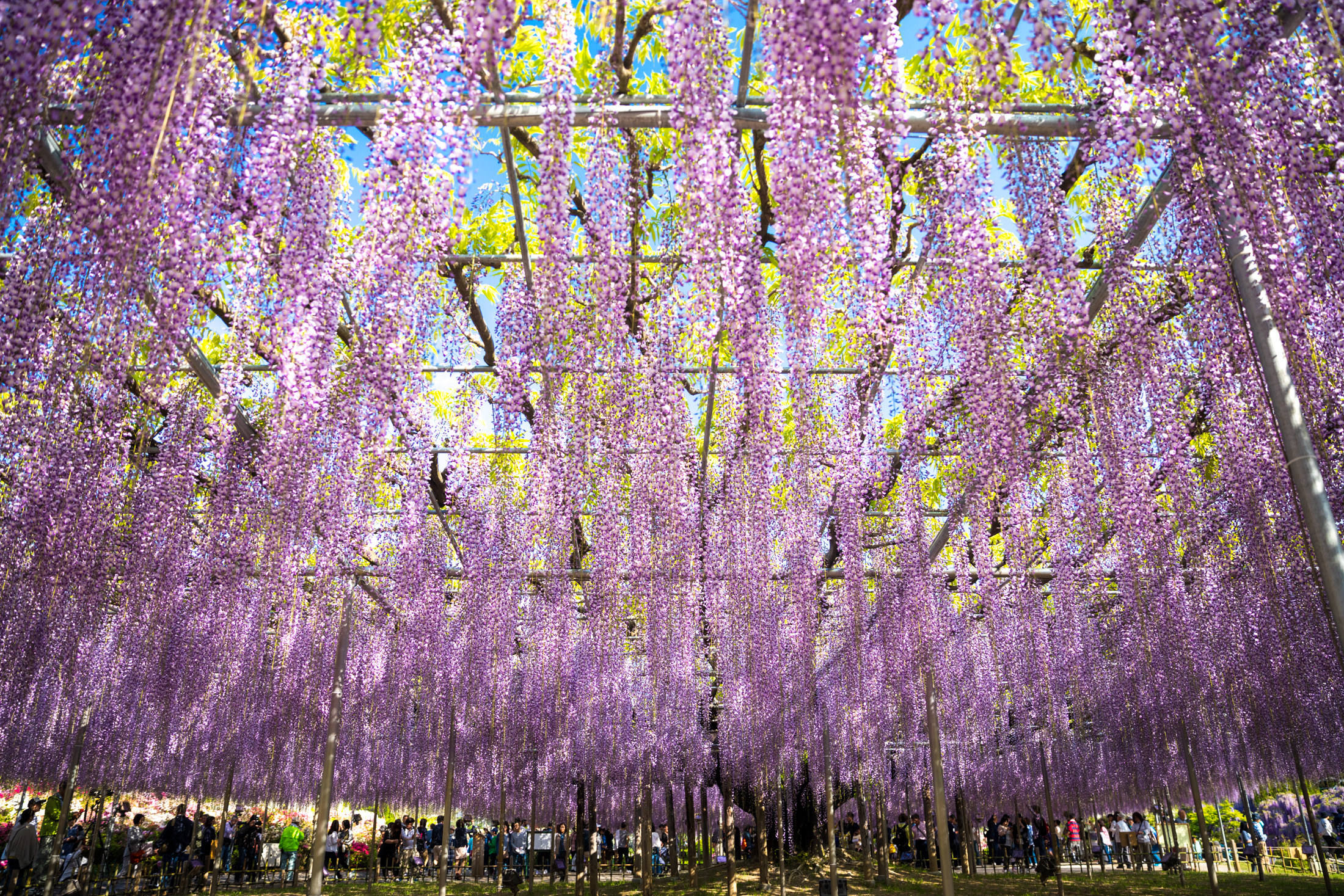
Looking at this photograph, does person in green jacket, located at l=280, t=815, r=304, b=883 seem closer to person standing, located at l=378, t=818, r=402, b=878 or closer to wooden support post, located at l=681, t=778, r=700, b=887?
person standing, located at l=378, t=818, r=402, b=878

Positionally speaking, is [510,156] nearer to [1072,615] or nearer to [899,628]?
[899,628]

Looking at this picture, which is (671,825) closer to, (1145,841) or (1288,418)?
(1145,841)

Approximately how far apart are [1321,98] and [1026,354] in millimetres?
3188

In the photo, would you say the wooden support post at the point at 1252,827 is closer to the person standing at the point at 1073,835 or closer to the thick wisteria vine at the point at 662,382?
the thick wisteria vine at the point at 662,382

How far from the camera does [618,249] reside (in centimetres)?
581

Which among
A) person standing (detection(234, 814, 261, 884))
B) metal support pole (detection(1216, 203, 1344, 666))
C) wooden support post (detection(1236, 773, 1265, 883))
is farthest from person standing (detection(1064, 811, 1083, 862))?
person standing (detection(234, 814, 261, 884))

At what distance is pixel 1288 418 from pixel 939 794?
5.94 meters

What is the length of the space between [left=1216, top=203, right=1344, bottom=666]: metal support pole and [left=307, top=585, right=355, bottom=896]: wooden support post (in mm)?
8075

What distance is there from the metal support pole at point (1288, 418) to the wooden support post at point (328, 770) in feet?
26.5

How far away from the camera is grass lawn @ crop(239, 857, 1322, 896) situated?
39.5ft

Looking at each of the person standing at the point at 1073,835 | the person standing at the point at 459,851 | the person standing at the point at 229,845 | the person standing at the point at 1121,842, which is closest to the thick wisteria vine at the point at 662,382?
the person standing at the point at 229,845

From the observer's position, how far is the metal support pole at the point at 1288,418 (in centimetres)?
380

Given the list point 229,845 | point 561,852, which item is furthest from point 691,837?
point 229,845

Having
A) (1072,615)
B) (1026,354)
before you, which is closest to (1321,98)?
(1026,354)
